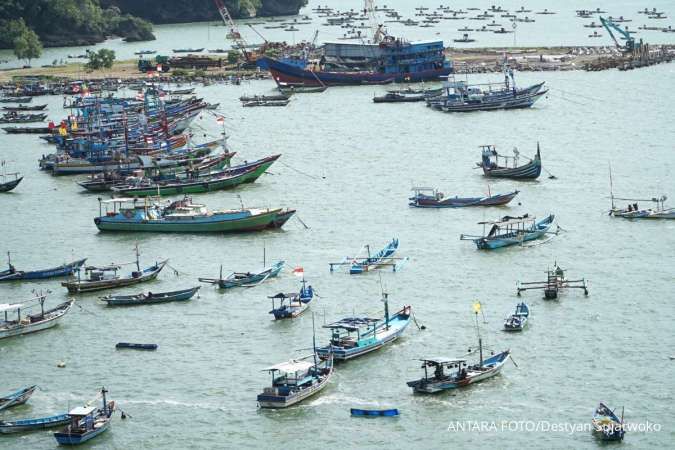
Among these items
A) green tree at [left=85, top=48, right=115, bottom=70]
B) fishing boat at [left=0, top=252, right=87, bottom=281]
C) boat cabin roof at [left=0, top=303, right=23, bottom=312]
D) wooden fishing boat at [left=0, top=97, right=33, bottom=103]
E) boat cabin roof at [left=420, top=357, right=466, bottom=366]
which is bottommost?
boat cabin roof at [left=420, top=357, right=466, bottom=366]

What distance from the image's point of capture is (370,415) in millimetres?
42281

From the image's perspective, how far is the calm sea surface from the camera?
42469 mm

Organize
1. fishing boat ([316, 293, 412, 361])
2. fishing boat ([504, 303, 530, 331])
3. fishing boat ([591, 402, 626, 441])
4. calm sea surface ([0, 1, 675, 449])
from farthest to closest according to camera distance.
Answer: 1. fishing boat ([504, 303, 530, 331])
2. fishing boat ([316, 293, 412, 361])
3. calm sea surface ([0, 1, 675, 449])
4. fishing boat ([591, 402, 626, 441])

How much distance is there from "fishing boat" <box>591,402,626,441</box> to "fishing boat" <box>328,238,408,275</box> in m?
17.2

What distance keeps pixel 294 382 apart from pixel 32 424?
7.89 meters

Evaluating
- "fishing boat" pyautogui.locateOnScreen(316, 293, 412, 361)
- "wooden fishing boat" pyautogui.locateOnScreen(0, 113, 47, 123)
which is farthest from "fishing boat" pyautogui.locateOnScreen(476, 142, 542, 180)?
"wooden fishing boat" pyautogui.locateOnScreen(0, 113, 47, 123)

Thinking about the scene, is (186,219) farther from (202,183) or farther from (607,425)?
(607,425)

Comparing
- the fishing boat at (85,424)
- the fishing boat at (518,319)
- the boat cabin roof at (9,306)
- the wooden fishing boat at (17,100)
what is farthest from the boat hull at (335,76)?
the fishing boat at (85,424)

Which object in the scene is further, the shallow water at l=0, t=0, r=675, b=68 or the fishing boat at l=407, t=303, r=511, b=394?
the shallow water at l=0, t=0, r=675, b=68

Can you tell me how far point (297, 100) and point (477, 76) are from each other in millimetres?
17828

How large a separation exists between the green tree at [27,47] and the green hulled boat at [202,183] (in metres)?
64.0

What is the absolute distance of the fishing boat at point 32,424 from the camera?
136 feet

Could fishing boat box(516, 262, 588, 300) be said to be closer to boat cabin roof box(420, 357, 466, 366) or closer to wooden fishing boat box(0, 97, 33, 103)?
boat cabin roof box(420, 357, 466, 366)

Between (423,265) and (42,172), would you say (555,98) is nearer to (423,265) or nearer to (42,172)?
(42,172)
